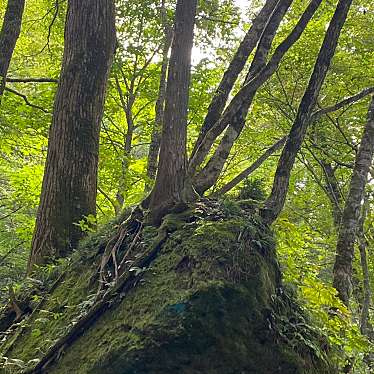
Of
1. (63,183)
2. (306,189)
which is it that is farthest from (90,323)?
(306,189)

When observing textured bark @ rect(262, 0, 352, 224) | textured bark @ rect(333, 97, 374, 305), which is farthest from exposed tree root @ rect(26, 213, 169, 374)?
textured bark @ rect(333, 97, 374, 305)

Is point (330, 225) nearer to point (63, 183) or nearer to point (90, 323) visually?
point (63, 183)

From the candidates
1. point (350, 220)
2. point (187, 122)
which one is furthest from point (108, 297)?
point (350, 220)

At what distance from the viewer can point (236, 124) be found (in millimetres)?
4379

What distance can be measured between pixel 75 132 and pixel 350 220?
366 cm

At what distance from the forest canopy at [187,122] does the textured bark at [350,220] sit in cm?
2

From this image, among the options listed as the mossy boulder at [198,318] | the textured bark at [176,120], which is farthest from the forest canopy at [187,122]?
the mossy boulder at [198,318]

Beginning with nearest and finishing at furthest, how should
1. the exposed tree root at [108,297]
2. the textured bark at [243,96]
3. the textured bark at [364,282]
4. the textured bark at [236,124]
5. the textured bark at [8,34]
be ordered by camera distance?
1. the exposed tree root at [108,297]
2. the textured bark at [236,124]
3. the textured bark at [243,96]
4. the textured bark at [8,34]
5. the textured bark at [364,282]

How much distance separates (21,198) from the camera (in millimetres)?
11117

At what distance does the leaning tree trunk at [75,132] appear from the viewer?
496cm

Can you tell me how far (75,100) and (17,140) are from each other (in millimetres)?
4552

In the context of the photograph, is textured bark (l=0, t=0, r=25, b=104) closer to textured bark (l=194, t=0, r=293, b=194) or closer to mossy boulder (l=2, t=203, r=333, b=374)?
textured bark (l=194, t=0, r=293, b=194)

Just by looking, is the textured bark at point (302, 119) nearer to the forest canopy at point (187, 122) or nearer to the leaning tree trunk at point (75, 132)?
the forest canopy at point (187, 122)

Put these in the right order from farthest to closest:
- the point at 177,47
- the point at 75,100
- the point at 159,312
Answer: the point at 75,100 → the point at 177,47 → the point at 159,312
